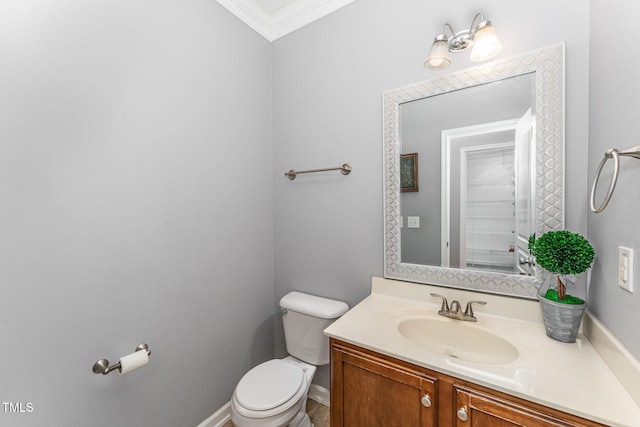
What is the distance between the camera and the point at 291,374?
1379 mm

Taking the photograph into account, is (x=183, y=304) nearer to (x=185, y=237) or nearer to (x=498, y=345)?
(x=185, y=237)

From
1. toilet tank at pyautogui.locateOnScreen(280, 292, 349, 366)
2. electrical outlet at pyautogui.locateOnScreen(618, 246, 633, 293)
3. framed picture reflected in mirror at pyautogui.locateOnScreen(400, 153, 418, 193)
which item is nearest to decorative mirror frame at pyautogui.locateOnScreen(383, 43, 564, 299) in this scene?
framed picture reflected in mirror at pyautogui.locateOnScreen(400, 153, 418, 193)

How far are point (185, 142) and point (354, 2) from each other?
128cm

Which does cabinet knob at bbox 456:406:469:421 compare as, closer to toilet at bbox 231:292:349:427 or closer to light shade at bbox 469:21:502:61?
toilet at bbox 231:292:349:427

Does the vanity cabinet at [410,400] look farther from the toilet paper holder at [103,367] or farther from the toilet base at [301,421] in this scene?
the toilet paper holder at [103,367]

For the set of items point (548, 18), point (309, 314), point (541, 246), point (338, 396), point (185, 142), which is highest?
point (548, 18)

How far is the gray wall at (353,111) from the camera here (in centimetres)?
108

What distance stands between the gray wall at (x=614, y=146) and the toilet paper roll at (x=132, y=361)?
1.69 m

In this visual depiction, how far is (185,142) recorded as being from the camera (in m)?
1.39

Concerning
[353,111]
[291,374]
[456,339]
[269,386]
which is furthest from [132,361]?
[353,111]

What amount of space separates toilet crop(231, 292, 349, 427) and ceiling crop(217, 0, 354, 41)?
5.93 feet

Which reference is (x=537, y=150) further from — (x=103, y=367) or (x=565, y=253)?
(x=103, y=367)

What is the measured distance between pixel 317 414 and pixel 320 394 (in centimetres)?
11

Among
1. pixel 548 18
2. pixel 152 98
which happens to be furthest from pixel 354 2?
pixel 152 98
